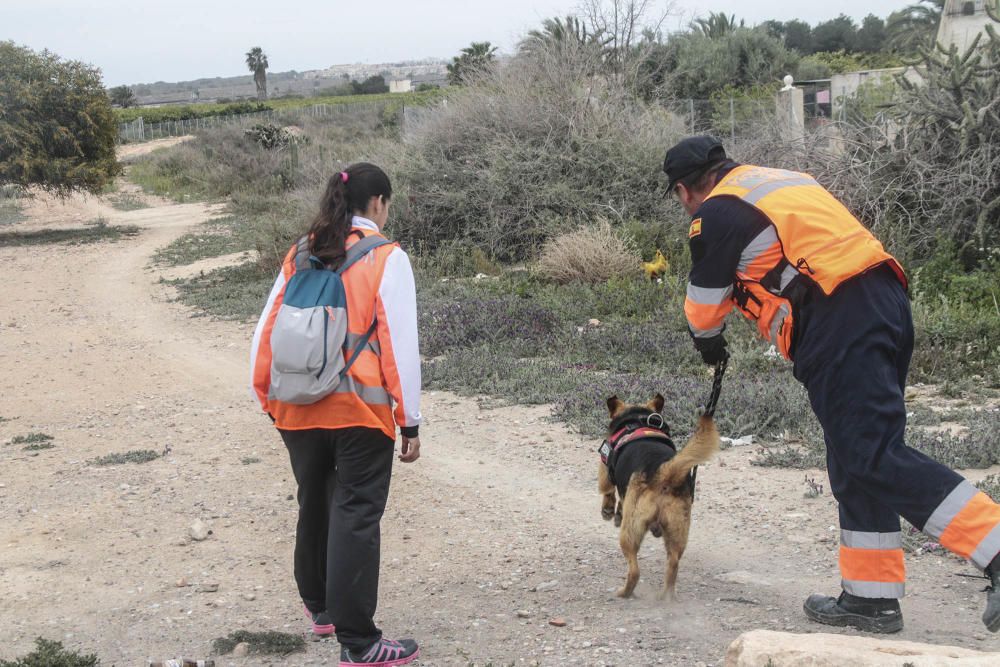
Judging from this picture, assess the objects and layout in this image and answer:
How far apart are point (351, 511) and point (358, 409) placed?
381mm

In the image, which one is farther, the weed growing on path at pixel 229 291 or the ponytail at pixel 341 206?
the weed growing on path at pixel 229 291

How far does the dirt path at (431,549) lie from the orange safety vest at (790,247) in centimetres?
125

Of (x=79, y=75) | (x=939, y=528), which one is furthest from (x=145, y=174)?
(x=939, y=528)

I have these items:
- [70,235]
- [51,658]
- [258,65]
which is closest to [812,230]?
[51,658]

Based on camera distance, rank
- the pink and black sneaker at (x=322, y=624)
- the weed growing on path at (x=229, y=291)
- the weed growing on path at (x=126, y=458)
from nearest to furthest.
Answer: the pink and black sneaker at (x=322, y=624), the weed growing on path at (x=126, y=458), the weed growing on path at (x=229, y=291)

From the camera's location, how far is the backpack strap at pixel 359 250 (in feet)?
11.7

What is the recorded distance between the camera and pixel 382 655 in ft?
12.1

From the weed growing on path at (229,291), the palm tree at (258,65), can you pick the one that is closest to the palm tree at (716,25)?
the weed growing on path at (229,291)

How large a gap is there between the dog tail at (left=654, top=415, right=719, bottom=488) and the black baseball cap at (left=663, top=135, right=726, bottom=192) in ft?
3.15

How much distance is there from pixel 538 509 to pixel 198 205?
86.7 ft

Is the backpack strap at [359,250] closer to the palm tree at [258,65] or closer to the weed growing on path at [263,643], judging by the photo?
the weed growing on path at [263,643]

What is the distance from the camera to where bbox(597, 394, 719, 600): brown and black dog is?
3.93 m

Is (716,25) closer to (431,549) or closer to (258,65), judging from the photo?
(431,549)

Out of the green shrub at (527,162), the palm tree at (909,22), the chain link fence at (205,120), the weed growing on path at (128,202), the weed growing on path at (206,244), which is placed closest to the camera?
the green shrub at (527,162)
